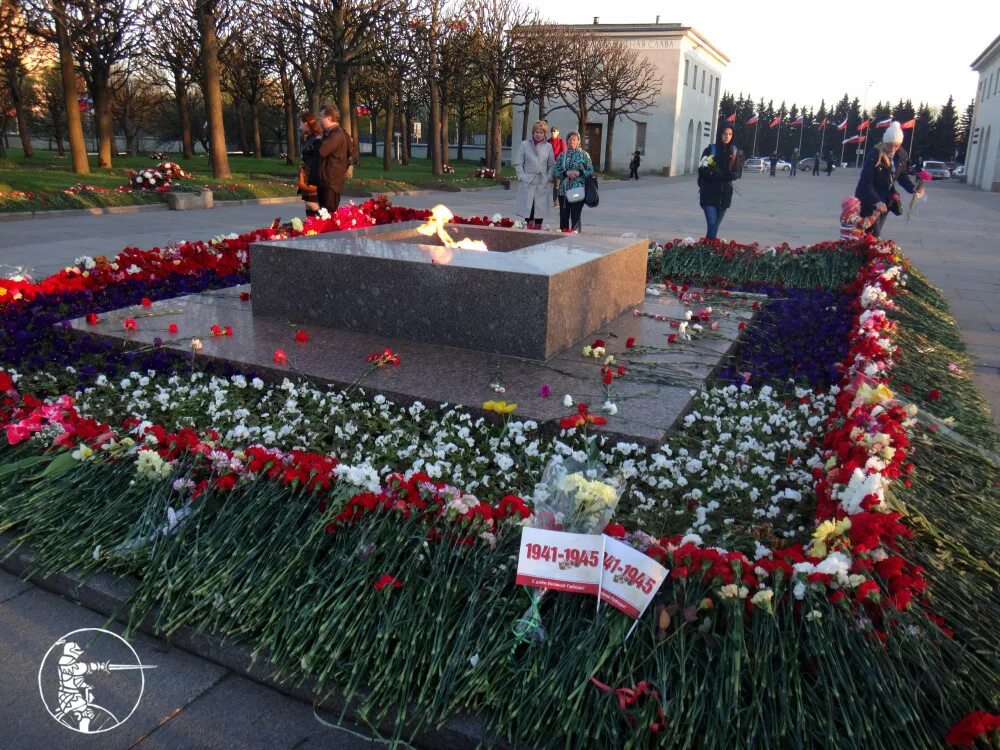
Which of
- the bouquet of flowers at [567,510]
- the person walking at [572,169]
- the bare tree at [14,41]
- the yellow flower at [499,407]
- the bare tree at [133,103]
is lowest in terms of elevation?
the yellow flower at [499,407]

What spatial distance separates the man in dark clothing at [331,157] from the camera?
927 cm

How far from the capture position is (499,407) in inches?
164

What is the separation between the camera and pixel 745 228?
16.9m

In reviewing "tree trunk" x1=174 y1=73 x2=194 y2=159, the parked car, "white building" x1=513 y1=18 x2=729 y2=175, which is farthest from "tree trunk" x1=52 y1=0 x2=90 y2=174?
the parked car

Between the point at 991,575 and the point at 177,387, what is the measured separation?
398 centimetres

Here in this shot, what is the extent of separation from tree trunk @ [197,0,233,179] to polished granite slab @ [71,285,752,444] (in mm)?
15330

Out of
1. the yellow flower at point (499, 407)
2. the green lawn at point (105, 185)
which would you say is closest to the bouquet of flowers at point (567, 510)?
the yellow flower at point (499, 407)

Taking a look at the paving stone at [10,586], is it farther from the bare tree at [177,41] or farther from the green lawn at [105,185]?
the bare tree at [177,41]

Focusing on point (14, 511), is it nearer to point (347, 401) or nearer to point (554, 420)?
point (347, 401)

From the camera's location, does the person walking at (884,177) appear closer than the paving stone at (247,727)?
No

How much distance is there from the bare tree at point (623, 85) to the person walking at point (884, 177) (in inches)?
1301

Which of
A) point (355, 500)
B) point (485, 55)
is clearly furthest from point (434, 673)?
point (485, 55)

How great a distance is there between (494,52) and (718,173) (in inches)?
921

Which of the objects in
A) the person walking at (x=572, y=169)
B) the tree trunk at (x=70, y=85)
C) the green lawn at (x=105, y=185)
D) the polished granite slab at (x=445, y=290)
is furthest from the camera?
the tree trunk at (x=70, y=85)
